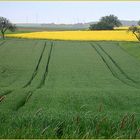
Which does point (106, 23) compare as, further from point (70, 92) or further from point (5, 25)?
point (70, 92)

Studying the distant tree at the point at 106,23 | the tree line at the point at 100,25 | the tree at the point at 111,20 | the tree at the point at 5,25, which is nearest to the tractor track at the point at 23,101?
the tree line at the point at 100,25

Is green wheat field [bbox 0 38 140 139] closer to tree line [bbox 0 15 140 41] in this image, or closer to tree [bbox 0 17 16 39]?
tree line [bbox 0 15 140 41]

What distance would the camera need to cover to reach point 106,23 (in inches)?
4921

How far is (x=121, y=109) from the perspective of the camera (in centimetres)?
2056

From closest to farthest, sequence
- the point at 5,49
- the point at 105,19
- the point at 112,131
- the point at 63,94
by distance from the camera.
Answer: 1. the point at 112,131
2. the point at 63,94
3. the point at 5,49
4. the point at 105,19

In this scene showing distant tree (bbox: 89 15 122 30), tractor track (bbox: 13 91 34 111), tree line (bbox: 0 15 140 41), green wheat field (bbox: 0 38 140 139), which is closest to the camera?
green wheat field (bbox: 0 38 140 139)

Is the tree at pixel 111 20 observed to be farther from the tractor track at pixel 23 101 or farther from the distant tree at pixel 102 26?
the tractor track at pixel 23 101

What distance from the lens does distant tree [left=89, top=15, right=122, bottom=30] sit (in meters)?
122

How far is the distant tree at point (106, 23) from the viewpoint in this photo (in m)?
122

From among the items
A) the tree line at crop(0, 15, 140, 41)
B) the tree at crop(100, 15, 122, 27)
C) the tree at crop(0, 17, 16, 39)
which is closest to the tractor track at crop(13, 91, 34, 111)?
the tree line at crop(0, 15, 140, 41)

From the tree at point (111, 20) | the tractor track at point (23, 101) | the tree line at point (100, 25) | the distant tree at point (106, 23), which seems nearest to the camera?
the tractor track at point (23, 101)

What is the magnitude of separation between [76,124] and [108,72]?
30150 mm

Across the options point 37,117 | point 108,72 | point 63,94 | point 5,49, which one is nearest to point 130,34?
point 5,49

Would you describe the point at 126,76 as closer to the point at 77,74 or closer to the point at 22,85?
the point at 77,74
